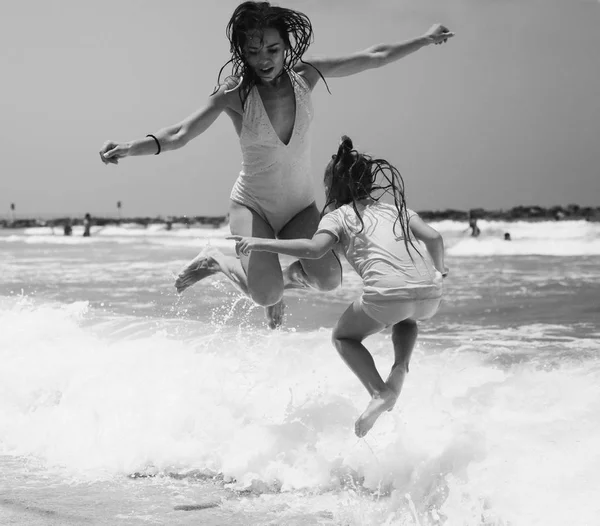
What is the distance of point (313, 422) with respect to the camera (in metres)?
4.38

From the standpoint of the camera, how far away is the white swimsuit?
4.41 m

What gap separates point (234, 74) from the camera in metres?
4.41

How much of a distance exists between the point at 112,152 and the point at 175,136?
368 millimetres

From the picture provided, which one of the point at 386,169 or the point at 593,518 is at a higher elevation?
the point at 386,169

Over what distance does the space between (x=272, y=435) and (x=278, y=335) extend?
2107 millimetres

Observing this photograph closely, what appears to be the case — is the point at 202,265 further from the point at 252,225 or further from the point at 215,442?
the point at 215,442

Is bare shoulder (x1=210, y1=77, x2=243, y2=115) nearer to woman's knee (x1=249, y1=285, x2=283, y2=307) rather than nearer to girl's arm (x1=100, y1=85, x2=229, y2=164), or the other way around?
girl's arm (x1=100, y1=85, x2=229, y2=164)

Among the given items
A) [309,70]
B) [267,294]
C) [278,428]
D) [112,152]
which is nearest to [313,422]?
→ [278,428]

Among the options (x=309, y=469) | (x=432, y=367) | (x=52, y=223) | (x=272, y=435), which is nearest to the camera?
(x=309, y=469)

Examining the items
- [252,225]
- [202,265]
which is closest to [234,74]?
[252,225]

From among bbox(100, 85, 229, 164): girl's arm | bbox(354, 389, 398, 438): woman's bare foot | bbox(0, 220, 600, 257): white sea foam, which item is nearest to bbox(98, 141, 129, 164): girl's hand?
bbox(100, 85, 229, 164): girl's arm

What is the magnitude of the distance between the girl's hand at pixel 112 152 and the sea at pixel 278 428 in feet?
5.24

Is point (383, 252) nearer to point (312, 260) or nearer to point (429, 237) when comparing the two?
point (429, 237)

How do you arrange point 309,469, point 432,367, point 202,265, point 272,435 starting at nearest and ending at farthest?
point 309,469
point 272,435
point 432,367
point 202,265
